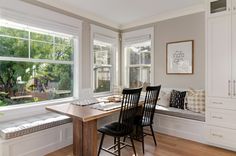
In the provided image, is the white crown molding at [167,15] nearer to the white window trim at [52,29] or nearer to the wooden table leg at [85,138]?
the white window trim at [52,29]

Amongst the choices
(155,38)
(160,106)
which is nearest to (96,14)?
(155,38)

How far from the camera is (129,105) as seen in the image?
226cm

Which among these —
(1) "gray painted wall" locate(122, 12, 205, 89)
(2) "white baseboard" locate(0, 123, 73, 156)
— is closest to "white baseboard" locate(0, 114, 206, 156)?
(2) "white baseboard" locate(0, 123, 73, 156)

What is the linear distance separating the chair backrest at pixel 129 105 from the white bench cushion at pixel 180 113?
115 cm

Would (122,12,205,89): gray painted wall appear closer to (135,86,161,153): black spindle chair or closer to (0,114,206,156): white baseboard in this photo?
(0,114,206,156): white baseboard

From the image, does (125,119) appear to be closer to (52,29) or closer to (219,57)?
(219,57)

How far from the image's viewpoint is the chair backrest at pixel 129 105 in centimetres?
216

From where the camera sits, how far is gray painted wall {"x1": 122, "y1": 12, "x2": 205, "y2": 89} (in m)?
3.33

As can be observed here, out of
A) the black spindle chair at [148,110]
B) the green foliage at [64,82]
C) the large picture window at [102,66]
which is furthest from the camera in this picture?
the large picture window at [102,66]

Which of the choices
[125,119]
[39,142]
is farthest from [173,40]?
[39,142]

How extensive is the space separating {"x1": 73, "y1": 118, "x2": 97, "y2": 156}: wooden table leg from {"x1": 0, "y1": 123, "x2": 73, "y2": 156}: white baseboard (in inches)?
18.0

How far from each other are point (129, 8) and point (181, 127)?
8.35 feet

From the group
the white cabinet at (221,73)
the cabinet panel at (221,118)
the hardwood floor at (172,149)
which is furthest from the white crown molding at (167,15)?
the hardwood floor at (172,149)

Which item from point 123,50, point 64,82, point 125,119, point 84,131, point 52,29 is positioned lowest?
point 84,131
